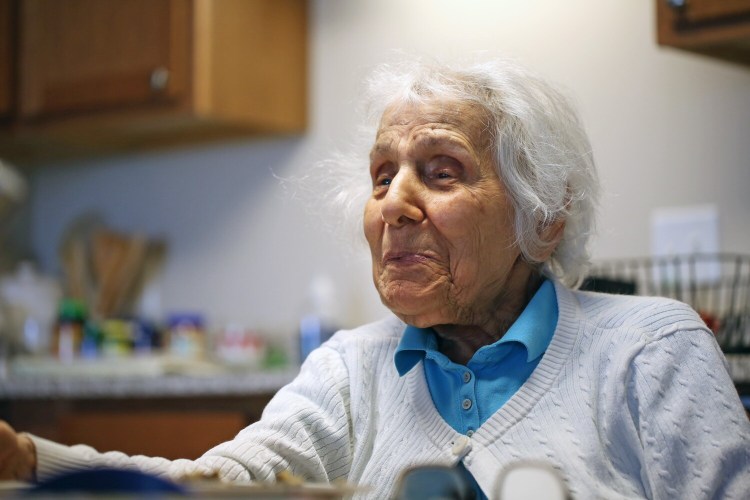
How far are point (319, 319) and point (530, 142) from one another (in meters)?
1.48

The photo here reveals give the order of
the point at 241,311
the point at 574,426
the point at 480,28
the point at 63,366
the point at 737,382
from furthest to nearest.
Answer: the point at 241,311, the point at 63,366, the point at 480,28, the point at 737,382, the point at 574,426

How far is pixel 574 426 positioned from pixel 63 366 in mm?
1983

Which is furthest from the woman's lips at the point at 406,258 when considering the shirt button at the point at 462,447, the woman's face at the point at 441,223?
the shirt button at the point at 462,447

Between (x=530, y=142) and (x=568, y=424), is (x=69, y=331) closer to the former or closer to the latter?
(x=530, y=142)

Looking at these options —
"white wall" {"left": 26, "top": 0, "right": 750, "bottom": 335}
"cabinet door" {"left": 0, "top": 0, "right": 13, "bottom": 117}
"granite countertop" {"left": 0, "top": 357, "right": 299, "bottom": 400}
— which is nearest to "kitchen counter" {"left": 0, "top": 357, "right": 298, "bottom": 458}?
"granite countertop" {"left": 0, "top": 357, "right": 299, "bottom": 400}

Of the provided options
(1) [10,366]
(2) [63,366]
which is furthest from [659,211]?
(1) [10,366]

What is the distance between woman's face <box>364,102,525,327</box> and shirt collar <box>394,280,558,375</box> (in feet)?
0.12

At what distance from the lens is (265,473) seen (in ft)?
3.94

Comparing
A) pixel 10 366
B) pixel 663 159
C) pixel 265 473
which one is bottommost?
pixel 10 366

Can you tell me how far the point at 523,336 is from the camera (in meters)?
1.22

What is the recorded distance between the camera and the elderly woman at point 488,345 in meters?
1.12

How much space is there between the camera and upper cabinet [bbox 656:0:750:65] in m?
1.83

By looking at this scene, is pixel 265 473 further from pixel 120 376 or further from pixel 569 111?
pixel 120 376

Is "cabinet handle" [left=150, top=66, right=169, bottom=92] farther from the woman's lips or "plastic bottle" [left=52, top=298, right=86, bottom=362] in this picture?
the woman's lips
